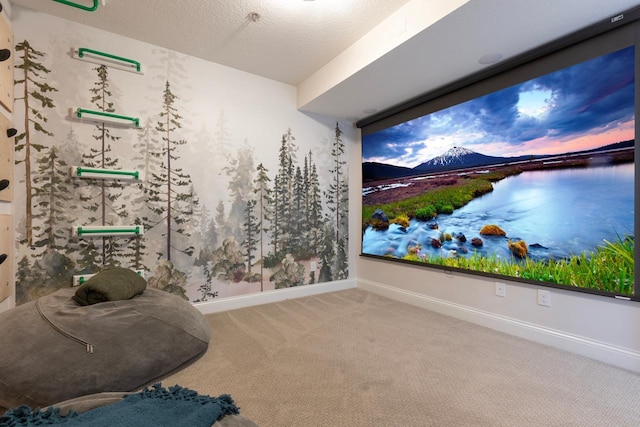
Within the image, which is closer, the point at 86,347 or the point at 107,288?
the point at 86,347

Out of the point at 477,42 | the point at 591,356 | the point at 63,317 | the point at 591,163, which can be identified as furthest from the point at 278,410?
the point at 477,42

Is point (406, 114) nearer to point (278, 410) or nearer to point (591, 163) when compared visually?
point (591, 163)

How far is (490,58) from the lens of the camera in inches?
86.7

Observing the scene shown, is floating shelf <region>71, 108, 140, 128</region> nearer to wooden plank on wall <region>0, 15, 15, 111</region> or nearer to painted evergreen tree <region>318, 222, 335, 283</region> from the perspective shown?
wooden plank on wall <region>0, 15, 15, 111</region>

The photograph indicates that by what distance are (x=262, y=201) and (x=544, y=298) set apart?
2.61 m

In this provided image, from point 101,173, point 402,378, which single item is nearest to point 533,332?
point 402,378

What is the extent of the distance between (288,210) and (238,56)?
1.61m

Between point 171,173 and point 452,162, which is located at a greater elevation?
point 452,162

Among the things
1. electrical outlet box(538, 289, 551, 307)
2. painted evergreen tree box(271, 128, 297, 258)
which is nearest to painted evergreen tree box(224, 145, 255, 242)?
painted evergreen tree box(271, 128, 297, 258)

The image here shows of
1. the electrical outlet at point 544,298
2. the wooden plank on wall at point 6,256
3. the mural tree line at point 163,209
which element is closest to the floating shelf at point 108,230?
the mural tree line at point 163,209

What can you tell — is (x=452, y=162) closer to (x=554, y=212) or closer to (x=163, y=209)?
(x=554, y=212)

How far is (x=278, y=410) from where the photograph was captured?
1355 mm

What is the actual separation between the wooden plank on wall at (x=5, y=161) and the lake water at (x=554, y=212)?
3439 mm

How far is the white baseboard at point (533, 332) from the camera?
1.76 m
